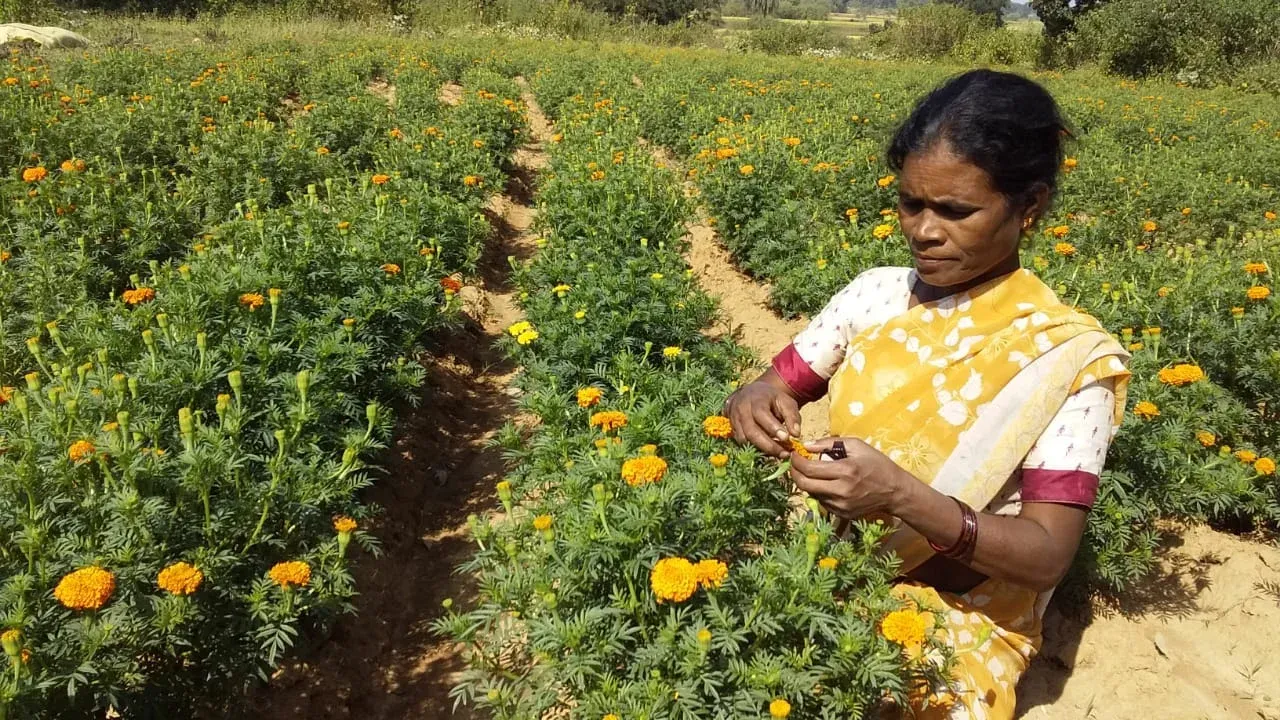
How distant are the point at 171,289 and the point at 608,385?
76.4 inches

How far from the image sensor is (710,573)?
1.43 meters

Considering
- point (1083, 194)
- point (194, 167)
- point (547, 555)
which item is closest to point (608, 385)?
point (547, 555)

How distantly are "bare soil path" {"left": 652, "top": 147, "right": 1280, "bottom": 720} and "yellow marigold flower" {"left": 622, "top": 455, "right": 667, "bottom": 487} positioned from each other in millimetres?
1672

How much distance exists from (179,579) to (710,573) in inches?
50.1

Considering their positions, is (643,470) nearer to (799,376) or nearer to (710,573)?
(710,573)

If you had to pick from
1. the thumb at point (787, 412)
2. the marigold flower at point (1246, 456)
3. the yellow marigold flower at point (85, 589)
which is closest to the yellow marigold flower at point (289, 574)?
the yellow marigold flower at point (85, 589)

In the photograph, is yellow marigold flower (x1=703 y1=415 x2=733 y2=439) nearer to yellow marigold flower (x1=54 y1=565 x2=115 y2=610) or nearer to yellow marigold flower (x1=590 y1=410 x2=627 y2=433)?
yellow marigold flower (x1=590 y1=410 x2=627 y2=433)

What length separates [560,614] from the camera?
1605mm

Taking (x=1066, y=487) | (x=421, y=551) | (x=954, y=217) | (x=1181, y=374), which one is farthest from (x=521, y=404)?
(x=1181, y=374)

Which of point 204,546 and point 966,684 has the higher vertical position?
point 966,684

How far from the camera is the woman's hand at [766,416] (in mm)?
1782

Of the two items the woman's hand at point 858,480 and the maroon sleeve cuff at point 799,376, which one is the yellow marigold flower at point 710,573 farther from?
the maroon sleeve cuff at point 799,376

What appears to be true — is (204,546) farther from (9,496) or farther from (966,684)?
(966,684)

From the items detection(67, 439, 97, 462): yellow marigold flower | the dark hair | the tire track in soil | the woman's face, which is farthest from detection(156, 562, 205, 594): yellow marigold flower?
the dark hair
